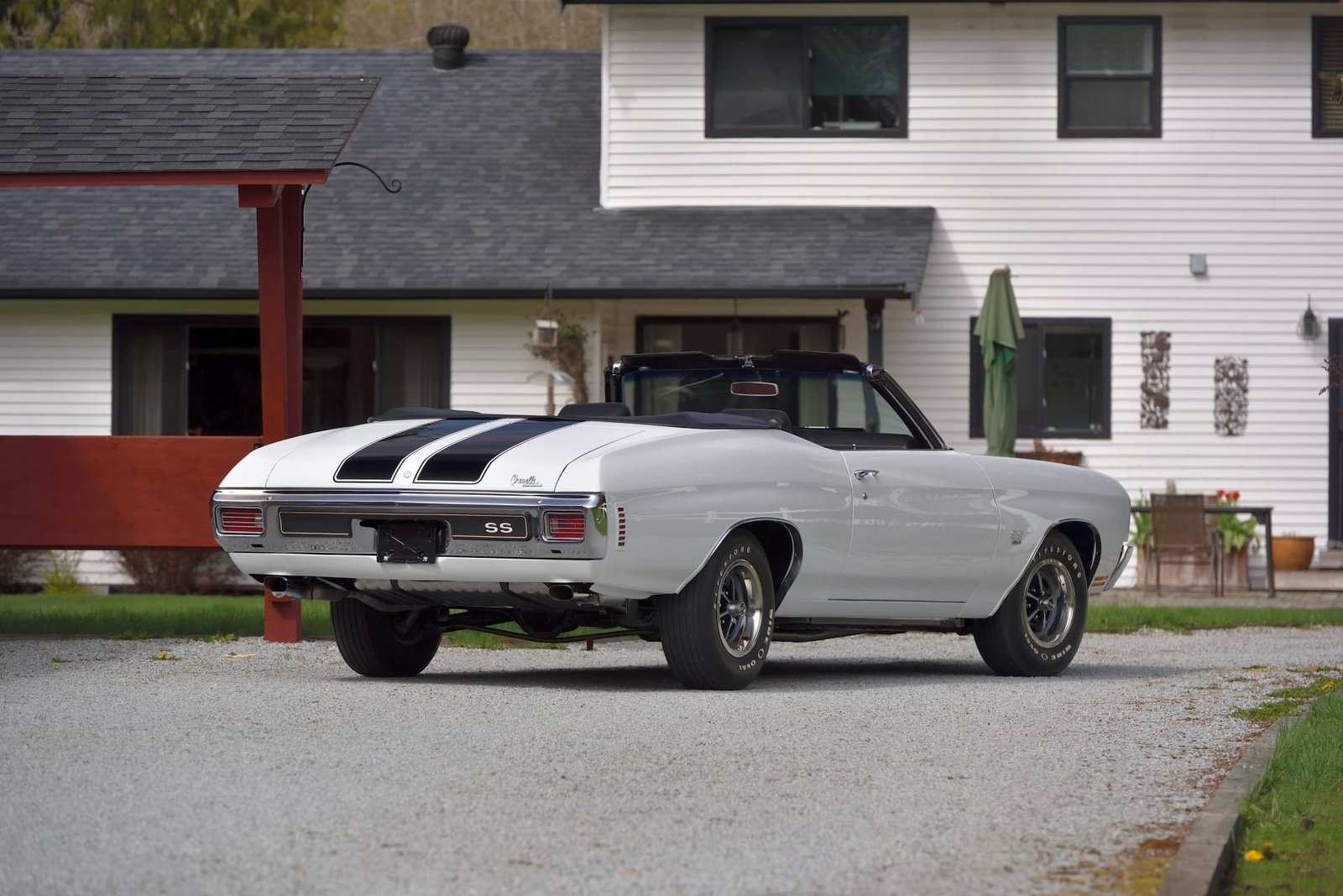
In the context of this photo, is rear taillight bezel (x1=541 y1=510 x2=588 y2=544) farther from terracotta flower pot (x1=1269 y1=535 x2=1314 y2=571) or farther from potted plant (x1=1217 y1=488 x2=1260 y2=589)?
terracotta flower pot (x1=1269 y1=535 x2=1314 y2=571)

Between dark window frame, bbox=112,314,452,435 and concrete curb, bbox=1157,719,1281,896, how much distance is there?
1449cm

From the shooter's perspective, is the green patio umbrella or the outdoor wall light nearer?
the green patio umbrella

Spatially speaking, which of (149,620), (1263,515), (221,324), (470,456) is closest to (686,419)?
(470,456)

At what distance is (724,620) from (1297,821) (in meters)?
3.21

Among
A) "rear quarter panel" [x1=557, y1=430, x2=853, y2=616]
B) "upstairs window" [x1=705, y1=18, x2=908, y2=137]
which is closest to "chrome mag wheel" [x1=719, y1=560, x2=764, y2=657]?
"rear quarter panel" [x1=557, y1=430, x2=853, y2=616]

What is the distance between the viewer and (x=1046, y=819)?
5.88 metres

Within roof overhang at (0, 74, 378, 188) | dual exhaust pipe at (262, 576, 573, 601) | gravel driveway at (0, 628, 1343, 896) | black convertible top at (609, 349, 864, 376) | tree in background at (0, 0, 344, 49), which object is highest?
A: tree in background at (0, 0, 344, 49)

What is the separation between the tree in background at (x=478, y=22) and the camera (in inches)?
2771

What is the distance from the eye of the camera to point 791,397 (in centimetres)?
977

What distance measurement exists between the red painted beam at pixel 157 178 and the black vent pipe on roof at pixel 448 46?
1242 cm

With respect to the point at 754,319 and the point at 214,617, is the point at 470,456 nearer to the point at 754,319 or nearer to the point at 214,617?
the point at 214,617

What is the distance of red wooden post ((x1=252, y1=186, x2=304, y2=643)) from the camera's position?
1159cm

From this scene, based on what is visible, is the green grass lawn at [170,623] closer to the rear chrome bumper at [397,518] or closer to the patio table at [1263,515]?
the rear chrome bumper at [397,518]

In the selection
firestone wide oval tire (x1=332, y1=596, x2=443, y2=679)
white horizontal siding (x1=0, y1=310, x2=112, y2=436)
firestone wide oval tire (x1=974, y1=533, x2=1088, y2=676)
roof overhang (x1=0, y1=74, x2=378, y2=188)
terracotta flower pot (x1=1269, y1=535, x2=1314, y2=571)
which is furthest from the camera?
white horizontal siding (x1=0, y1=310, x2=112, y2=436)
